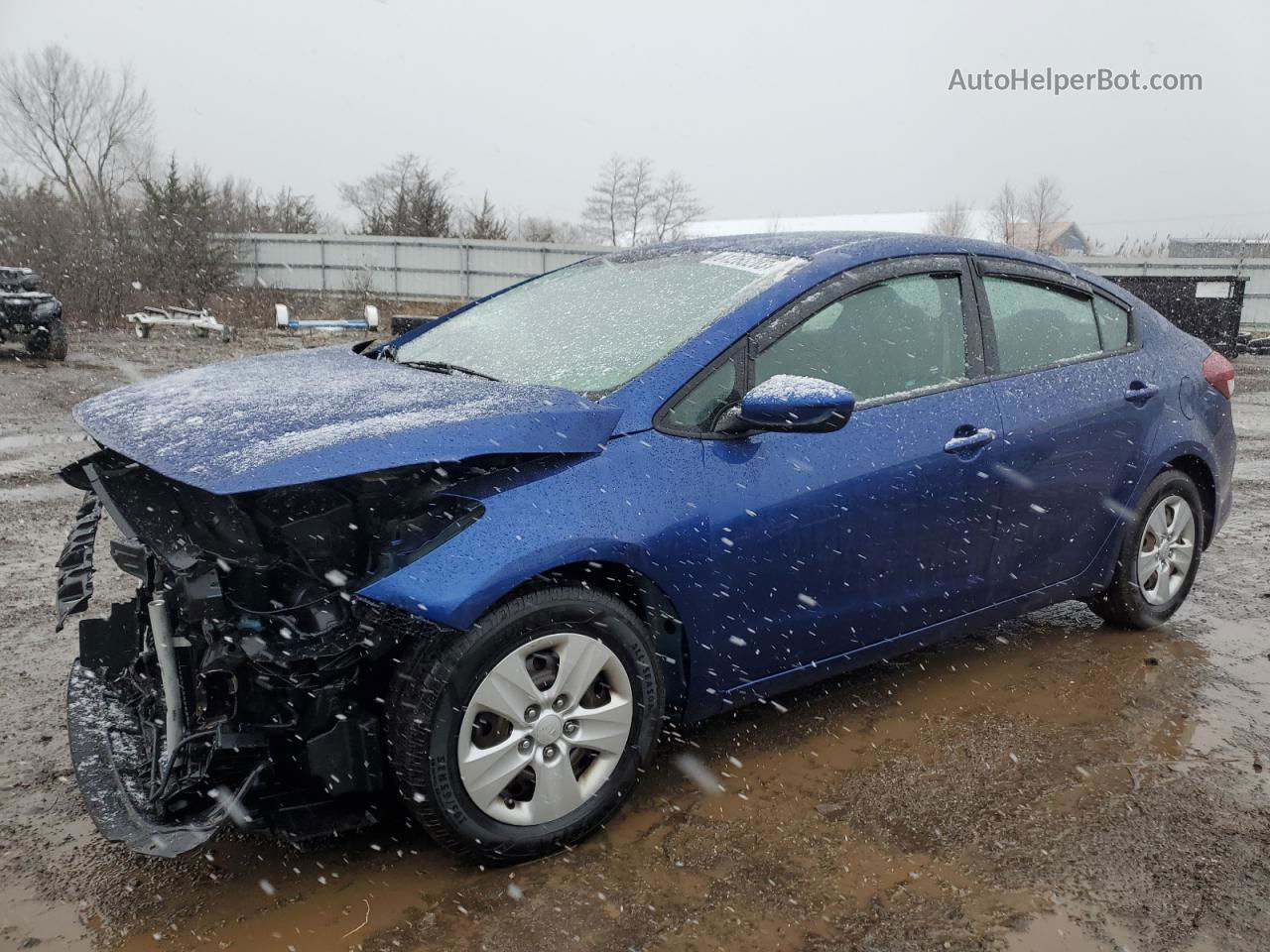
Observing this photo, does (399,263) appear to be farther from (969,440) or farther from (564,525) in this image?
(564,525)

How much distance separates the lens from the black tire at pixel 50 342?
46.2ft

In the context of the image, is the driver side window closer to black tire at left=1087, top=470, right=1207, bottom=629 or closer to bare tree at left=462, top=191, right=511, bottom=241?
black tire at left=1087, top=470, right=1207, bottom=629

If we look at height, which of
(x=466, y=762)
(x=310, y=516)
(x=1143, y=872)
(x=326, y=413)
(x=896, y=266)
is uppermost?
(x=896, y=266)

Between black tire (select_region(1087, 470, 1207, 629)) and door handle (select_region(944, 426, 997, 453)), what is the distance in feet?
3.45

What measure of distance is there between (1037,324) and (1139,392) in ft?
1.75

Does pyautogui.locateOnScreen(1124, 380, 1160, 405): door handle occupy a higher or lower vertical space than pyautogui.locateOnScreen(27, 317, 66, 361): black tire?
higher

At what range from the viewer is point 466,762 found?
2299 mm

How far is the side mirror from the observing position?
102 inches

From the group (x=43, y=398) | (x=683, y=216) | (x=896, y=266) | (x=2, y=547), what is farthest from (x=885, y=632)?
(x=683, y=216)

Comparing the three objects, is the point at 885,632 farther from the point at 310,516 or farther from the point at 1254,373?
the point at 1254,373

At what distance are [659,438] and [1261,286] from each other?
28638 mm

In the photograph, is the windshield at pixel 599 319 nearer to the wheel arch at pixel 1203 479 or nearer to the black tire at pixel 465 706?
the black tire at pixel 465 706

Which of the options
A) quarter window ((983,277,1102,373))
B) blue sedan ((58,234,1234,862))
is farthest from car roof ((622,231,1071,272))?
quarter window ((983,277,1102,373))

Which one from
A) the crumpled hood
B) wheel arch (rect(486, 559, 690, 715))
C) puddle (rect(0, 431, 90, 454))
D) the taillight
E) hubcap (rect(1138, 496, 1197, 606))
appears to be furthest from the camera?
puddle (rect(0, 431, 90, 454))
